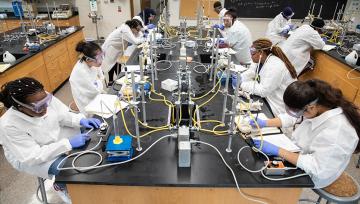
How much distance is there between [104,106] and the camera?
184cm

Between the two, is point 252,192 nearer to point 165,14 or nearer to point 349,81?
point 349,81

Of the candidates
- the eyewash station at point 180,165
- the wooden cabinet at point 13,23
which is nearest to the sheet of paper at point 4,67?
the eyewash station at point 180,165

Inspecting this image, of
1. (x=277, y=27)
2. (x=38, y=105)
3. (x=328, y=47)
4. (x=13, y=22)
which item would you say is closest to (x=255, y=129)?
(x=38, y=105)

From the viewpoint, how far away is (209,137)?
5.02ft

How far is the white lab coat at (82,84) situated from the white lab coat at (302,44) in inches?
110

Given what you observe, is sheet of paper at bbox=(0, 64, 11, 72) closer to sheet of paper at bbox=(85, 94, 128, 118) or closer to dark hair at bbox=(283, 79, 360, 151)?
sheet of paper at bbox=(85, 94, 128, 118)

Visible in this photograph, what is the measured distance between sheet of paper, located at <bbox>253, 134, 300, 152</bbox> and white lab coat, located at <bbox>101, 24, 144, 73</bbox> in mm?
2468

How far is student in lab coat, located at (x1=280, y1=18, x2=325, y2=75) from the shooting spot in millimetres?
3327

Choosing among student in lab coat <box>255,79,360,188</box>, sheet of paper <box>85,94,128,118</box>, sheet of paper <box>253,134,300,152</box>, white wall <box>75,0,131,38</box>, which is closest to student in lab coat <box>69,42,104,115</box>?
sheet of paper <box>85,94,128,118</box>

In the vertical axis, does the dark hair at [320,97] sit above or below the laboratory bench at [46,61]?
above

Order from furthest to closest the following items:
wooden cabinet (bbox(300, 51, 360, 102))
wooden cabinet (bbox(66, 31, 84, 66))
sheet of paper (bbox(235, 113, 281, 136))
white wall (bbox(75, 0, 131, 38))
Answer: white wall (bbox(75, 0, 131, 38)) → wooden cabinet (bbox(66, 31, 84, 66)) → wooden cabinet (bbox(300, 51, 360, 102)) → sheet of paper (bbox(235, 113, 281, 136))

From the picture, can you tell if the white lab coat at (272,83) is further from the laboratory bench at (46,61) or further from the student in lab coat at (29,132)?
the laboratory bench at (46,61)

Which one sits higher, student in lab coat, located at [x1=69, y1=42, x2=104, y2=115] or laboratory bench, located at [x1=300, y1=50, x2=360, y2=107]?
student in lab coat, located at [x1=69, y1=42, x2=104, y2=115]

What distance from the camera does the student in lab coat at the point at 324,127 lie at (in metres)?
1.22
